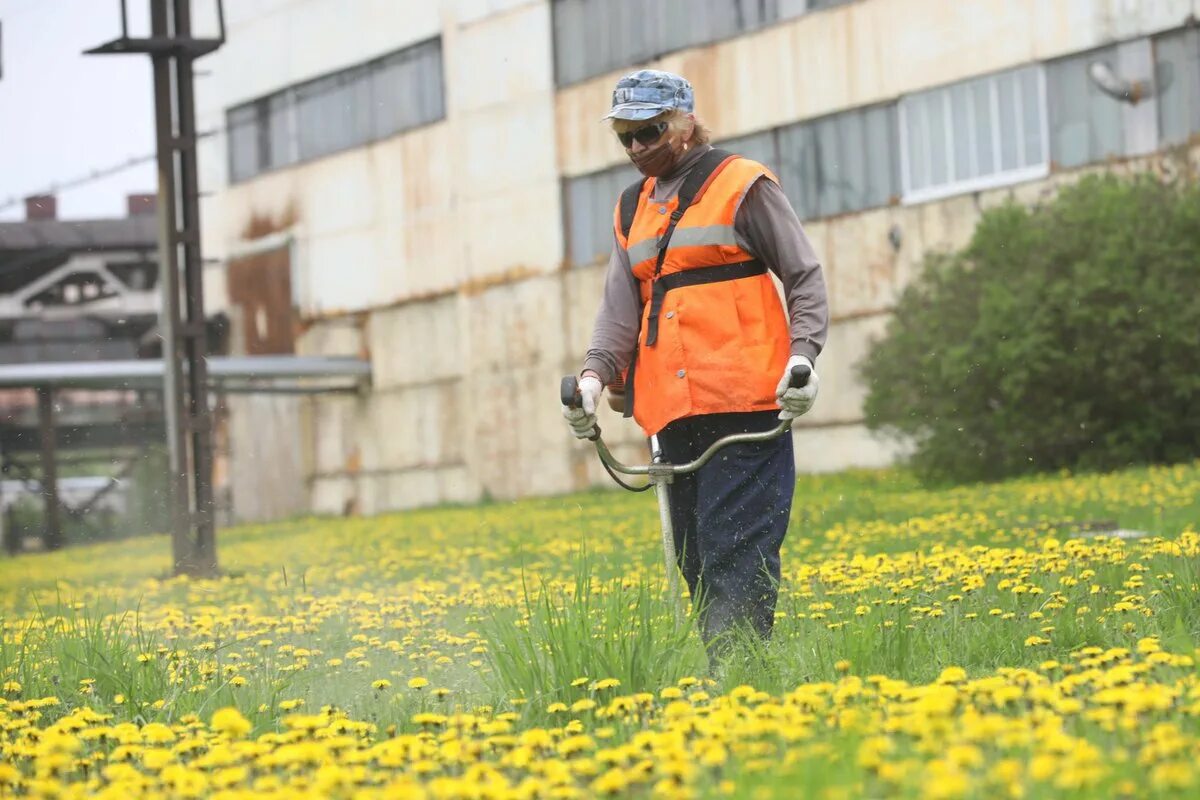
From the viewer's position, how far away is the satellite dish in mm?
24016

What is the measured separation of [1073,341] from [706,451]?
53.2ft

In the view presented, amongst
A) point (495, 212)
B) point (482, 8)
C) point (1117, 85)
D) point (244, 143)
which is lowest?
point (1117, 85)

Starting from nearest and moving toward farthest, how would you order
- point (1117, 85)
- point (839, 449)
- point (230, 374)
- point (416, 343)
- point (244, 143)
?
point (1117, 85), point (839, 449), point (230, 374), point (416, 343), point (244, 143)

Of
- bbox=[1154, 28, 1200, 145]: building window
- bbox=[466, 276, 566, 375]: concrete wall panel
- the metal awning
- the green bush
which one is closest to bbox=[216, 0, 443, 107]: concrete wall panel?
bbox=[466, 276, 566, 375]: concrete wall panel

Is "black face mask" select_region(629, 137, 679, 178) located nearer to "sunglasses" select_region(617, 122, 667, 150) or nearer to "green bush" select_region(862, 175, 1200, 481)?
"sunglasses" select_region(617, 122, 667, 150)

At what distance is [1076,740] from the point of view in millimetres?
3289

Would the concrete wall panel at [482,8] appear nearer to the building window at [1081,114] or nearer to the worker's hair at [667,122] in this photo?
the building window at [1081,114]

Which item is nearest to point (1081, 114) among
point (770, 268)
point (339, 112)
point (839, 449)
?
point (839, 449)

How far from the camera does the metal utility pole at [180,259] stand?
16.6 meters

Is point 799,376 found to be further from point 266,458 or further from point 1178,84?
point 266,458

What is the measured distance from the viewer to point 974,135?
86.7 feet

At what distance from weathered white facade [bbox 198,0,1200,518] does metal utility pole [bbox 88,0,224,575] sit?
12002mm

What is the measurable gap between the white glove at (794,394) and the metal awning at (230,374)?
97.7 feet

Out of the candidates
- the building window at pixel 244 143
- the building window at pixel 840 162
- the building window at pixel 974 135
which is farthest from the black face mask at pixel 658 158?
the building window at pixel 244 143
